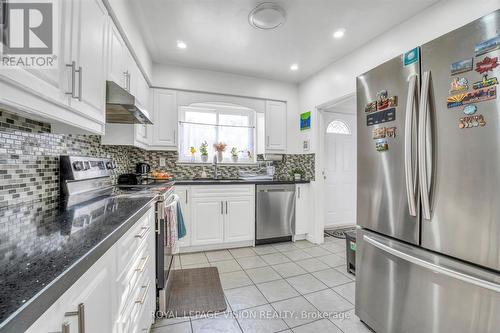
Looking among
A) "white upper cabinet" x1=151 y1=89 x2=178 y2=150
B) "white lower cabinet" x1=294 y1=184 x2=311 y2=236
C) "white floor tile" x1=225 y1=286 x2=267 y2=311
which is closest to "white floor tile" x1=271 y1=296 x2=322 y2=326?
"white floor tile" x1=225 y1=286 x2=267 y2=311

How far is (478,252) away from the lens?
3.40 feet

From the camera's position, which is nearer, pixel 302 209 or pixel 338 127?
pixel 302 209

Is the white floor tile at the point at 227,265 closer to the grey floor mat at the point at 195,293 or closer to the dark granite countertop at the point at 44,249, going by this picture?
the grey floor mat at the point at 195,293

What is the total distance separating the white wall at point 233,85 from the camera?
324 centimetres

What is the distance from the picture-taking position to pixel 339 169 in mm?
4465

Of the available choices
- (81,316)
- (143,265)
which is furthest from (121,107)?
(81,316)

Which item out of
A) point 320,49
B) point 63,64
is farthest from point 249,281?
point 320,49

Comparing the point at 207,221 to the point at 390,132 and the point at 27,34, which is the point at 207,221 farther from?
the point at 27,34

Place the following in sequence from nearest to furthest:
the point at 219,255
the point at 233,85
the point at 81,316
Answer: the point at 81,316
the point at 219,255
the point at 233,85

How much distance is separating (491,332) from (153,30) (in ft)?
11.0

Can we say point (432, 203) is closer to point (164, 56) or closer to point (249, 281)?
point (249, 281)

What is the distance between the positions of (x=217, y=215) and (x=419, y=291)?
2.33 metres

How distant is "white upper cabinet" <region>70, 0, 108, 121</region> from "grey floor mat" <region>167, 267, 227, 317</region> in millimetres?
1558

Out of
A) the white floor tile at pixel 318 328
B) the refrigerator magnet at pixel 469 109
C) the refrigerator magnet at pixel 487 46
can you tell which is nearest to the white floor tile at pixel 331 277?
the white floor tile at pixel 318 328
